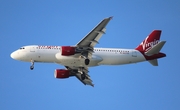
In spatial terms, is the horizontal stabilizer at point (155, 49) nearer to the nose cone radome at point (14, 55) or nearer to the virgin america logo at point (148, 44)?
the virgin america logo at point (148, 44)

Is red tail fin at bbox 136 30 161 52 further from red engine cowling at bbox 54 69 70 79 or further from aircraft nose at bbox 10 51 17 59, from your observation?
aircraft nose at bbox 10 51 17 59

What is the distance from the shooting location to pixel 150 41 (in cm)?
6819

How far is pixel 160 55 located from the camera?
64.9 meters

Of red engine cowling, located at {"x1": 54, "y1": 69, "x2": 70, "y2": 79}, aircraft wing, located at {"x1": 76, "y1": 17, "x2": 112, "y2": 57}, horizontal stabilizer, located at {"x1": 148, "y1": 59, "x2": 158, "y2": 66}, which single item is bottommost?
red engine cowling, located at {"x1": 54, "y1": 69, "x2": 70, "y2": 79}

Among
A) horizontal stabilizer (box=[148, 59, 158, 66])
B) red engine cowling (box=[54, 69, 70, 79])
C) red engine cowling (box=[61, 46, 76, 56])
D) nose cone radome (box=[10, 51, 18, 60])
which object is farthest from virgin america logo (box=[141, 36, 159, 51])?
nose cone radome (box=[10, 51, 18, 60])

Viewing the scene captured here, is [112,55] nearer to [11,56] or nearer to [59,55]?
[59,55]

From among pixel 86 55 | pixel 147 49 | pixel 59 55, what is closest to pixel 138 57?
pixel 147 49

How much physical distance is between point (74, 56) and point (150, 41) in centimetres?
1523

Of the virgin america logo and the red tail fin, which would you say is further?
the red tail fin

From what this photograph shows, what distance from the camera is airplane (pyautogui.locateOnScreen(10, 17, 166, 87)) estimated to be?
60.5 metres

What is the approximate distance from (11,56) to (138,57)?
22.0 metres

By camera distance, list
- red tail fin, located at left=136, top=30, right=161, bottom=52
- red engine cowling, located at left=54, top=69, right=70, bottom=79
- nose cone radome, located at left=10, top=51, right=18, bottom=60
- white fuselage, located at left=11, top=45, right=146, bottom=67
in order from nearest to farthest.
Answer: white fuselage, located at left=11, top=45, right=146, bottom=67 → nose cone radome, located at left=10, top=51, right=18, bottom=60 → red tail fin, located at left=136, top=30, right=161, bottom=52 → red engine cowling, located at left=54, top=69, right=70, bottom=79

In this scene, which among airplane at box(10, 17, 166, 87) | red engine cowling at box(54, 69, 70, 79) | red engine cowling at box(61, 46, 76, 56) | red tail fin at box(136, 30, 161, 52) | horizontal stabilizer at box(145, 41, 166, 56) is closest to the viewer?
red engine cowling at box(61, 46, 76, 56)

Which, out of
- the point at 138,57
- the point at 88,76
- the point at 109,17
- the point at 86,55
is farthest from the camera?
the point at 88,76
